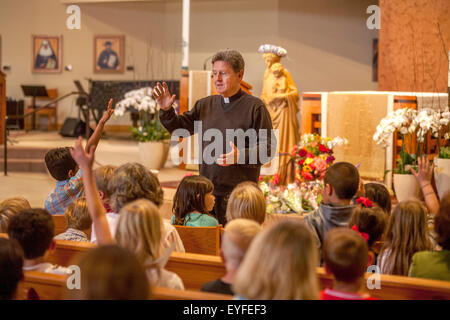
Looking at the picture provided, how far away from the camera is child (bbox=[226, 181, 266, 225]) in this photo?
2809mm

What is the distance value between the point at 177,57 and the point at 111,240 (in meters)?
12.2

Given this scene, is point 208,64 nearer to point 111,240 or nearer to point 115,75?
point 115,75

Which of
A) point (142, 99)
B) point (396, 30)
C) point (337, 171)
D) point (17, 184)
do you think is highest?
point (396, 30)

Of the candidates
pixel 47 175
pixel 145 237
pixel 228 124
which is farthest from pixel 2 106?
pixel 145 237

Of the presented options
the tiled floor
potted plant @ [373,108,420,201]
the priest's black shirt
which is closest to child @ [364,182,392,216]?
the priest's black shirt

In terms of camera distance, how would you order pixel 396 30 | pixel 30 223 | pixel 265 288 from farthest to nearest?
pixel 396 30, pixel 30 223, pixel 265 288

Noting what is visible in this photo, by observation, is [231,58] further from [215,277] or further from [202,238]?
[215,277]

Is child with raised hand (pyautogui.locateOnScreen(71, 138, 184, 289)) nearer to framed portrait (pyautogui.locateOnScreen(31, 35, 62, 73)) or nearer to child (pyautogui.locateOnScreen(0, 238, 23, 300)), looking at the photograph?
child (pyautogui.locateOnScreen(0, 238, 23, 300))

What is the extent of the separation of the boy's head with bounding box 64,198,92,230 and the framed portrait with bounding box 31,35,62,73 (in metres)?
12.0

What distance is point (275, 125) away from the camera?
7.40 meters

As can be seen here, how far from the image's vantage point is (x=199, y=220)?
10.7 feet

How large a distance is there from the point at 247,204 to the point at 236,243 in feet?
2.78

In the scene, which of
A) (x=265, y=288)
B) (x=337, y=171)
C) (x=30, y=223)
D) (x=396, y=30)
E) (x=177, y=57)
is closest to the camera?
(x=265, y=288)
